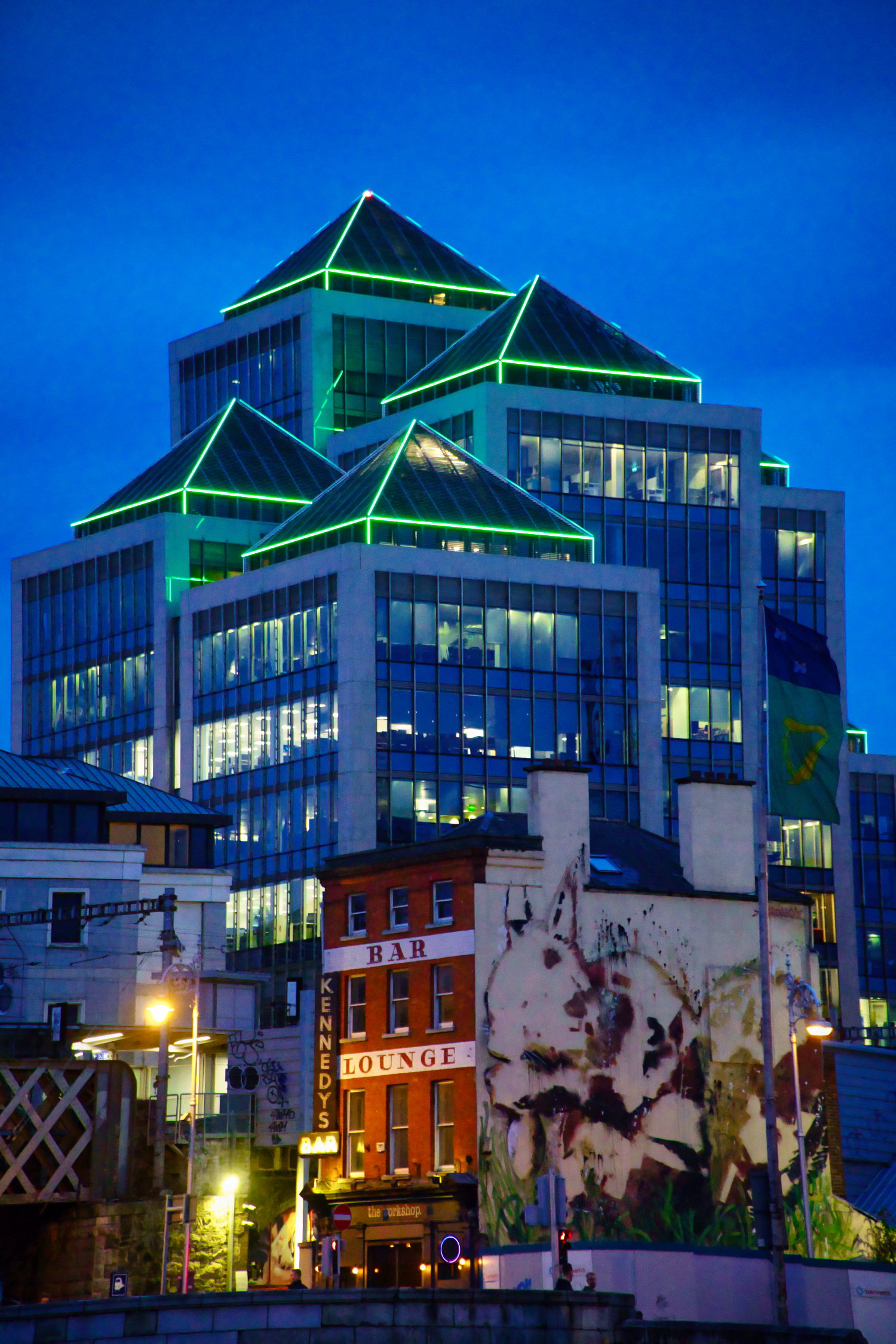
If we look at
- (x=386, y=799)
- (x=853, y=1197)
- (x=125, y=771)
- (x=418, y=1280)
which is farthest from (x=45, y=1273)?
(x=125, y=771)

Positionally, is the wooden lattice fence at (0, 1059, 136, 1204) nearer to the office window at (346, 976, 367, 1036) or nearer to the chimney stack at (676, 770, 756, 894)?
the office window at (346, 976, 367, 1036)

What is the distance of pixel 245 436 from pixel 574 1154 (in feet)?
303

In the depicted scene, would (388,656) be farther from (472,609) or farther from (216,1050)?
(216,1050)

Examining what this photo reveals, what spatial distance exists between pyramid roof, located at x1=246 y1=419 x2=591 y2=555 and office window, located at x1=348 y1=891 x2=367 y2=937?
53214 millimetres

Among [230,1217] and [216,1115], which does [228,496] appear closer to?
[216,1115]

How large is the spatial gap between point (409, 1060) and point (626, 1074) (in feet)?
23.9

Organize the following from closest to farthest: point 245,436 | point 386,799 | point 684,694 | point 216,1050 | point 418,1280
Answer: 1. point 418,1280
2. point 216,1050
3. point 386,799
4. point 684,694
5. point 245,436

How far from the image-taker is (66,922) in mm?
94750

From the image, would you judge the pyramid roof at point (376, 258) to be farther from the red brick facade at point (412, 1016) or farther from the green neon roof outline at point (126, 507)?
the red brick facade at point (412, 1016)

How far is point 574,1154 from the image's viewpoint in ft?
268

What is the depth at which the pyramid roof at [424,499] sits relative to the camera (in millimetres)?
140250

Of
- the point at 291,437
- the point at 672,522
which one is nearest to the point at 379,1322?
the point at 672,522

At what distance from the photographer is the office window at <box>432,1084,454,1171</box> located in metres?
81.1

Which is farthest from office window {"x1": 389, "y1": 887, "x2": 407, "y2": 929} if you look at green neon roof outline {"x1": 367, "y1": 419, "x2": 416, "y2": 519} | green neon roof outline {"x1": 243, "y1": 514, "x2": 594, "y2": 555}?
green neon roof outline {"x1": 367, "y1": 419, "x2": 416, "y2": 519}
